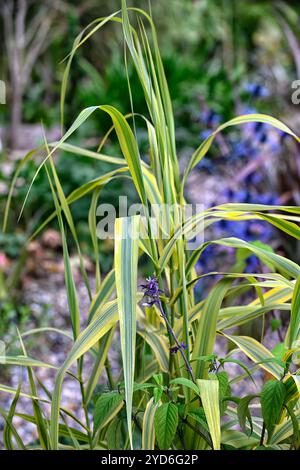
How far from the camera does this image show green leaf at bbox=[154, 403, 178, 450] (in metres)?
0.88

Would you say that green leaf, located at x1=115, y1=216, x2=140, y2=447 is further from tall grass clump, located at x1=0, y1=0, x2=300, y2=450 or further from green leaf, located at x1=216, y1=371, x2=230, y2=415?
green leaf, located at x1=216, y1=371, x2=230, y2=415

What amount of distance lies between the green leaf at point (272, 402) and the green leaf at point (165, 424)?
0.41 feet

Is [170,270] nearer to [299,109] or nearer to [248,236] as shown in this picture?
[248,236]

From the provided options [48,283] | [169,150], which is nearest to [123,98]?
[48,283]

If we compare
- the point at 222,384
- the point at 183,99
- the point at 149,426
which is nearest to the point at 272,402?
the point at 222,384

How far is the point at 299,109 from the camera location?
5379 mm

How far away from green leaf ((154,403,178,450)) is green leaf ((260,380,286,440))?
12cm

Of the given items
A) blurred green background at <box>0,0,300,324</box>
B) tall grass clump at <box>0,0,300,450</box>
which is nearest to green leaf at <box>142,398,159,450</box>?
tall grass clump at <box>0,0,300,450</box>

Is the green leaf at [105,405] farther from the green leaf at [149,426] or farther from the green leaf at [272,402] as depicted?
the green leaf at [272,402]

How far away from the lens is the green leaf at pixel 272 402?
0.89 metres

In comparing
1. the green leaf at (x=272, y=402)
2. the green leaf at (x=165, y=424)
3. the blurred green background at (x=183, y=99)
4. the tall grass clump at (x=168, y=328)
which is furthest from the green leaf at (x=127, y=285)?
the blurred green background at (x=183, y=99)

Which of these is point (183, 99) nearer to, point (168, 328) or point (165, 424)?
point (168, 328)

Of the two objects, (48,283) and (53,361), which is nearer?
(53,361)
